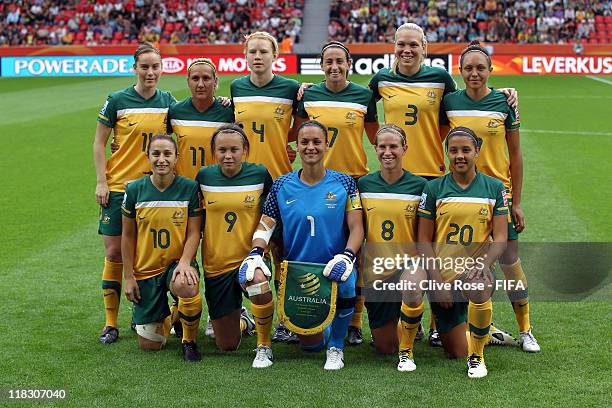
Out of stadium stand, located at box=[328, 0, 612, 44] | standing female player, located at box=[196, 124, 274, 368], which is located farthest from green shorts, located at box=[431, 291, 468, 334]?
stadium stand, located at box=[328, 0, 612, 44]

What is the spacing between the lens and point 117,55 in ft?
98.0

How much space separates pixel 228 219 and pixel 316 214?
652 mm

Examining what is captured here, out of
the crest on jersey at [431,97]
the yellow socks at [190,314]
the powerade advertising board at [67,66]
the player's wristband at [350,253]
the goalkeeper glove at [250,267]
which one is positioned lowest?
the powerade advertising board at [67,66]

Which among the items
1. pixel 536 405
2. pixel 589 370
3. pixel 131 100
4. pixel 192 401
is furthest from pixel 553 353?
pixel 131 100

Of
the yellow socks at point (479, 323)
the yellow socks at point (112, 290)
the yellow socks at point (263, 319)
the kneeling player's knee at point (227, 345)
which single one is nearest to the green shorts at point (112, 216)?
the yellow socks at point (112, 290)

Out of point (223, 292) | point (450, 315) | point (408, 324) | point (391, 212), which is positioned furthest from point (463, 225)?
point (223, 292)

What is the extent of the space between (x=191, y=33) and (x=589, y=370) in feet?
96.6

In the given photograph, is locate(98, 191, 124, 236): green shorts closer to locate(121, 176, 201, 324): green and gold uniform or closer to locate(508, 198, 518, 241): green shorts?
locate(121, 176, 201, 324): green and gold uniform

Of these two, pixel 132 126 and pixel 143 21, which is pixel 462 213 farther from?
pixel 143 21

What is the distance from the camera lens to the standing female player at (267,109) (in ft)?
20.2

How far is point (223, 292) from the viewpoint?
5.80m

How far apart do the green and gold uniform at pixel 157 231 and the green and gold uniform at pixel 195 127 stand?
0.40 metres

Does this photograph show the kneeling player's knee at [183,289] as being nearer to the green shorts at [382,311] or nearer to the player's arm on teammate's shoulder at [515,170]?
the green shorts at [382,311]

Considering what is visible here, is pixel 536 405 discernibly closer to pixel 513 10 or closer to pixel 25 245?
pixel 25 245
